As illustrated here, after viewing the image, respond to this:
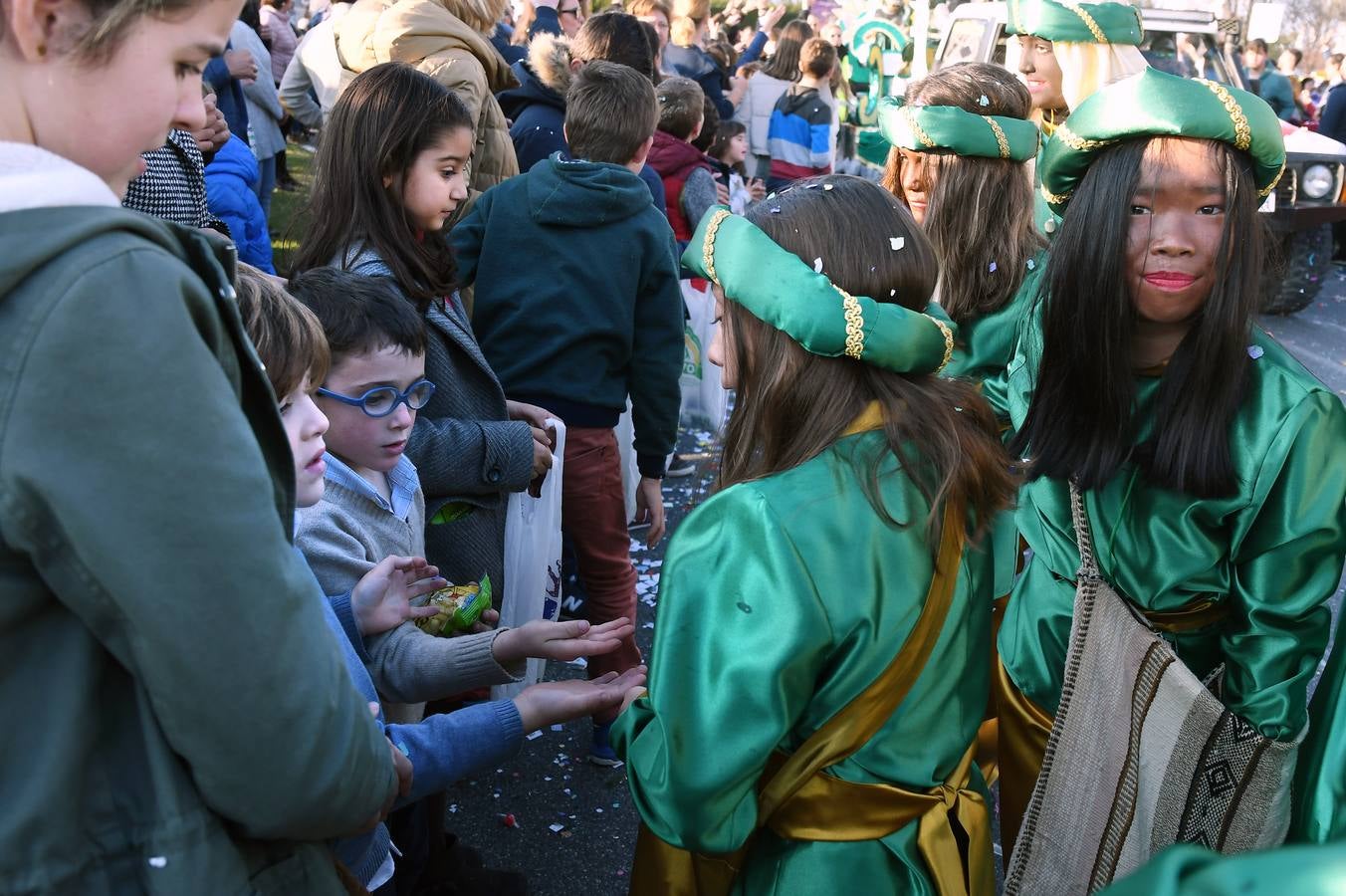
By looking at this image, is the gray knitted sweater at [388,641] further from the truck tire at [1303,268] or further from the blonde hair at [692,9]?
the truck tire at [1303,268]

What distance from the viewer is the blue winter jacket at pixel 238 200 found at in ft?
14.4

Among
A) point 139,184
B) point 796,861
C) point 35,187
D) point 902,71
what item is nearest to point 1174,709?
point 796,861

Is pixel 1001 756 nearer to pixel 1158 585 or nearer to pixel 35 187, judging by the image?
pixel 1158 585

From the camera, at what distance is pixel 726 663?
1.64 meters

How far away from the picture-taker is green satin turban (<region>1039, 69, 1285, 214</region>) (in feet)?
7.44

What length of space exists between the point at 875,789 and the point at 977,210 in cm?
221

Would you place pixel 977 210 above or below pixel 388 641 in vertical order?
above

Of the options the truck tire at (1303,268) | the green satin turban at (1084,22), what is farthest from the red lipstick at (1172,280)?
the truck tire at (1303,268)

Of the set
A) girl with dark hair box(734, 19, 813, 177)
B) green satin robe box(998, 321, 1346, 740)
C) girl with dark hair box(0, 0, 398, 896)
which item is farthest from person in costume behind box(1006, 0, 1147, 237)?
girl with dark hair box(734, 19, 813, 177)

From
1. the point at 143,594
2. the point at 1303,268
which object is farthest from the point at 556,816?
the point at 1303,268

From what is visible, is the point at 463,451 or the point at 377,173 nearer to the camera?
the point at 463,451

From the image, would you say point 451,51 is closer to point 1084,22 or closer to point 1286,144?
point 1084,22

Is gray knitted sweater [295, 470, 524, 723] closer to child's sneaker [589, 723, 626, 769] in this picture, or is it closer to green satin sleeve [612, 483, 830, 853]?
green satin sleeve [612, 483, 830, 853]

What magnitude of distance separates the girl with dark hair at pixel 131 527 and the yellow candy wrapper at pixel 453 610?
Result: 4.05ft
